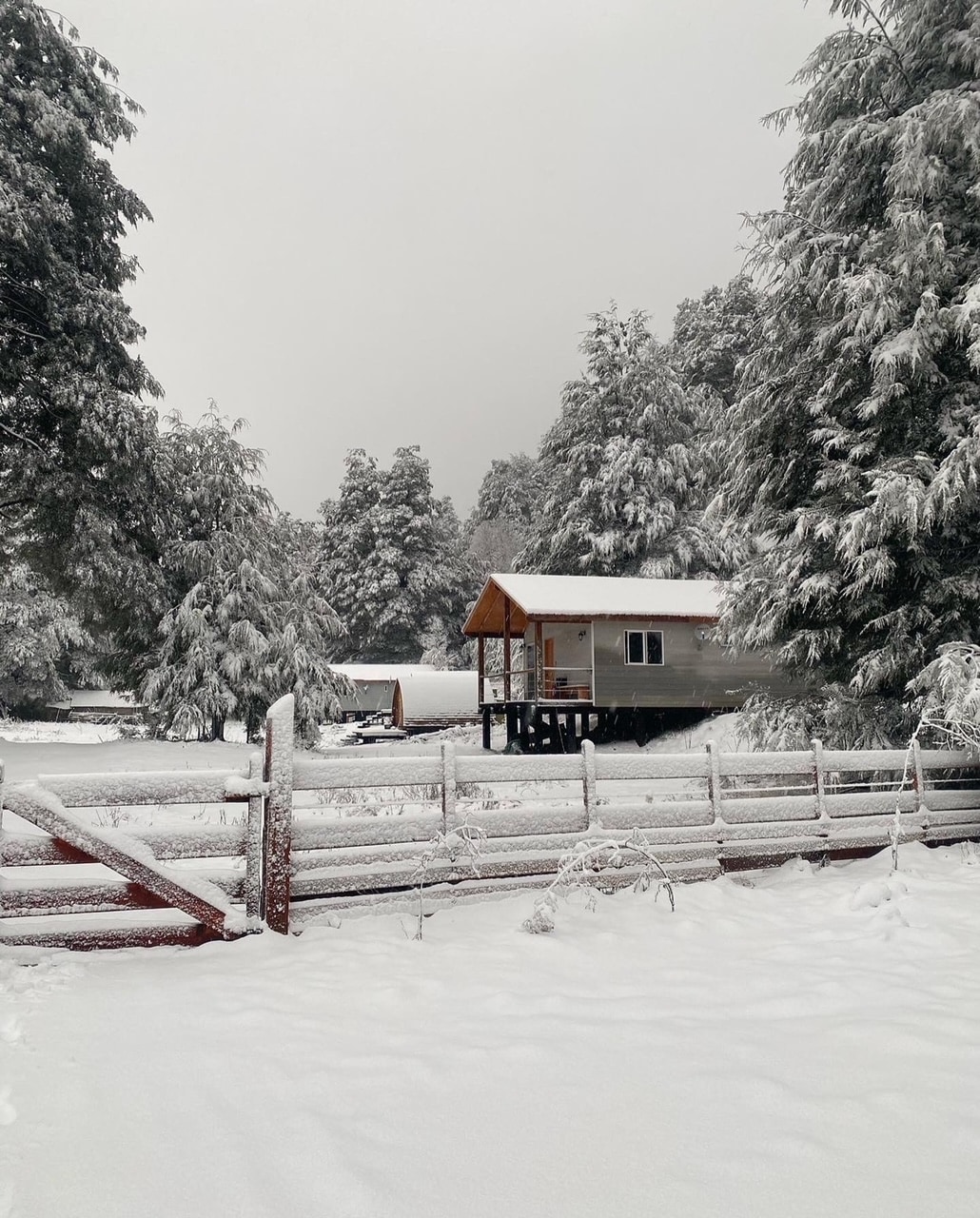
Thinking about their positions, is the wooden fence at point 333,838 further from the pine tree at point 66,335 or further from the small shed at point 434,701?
the small shed at point 434,701

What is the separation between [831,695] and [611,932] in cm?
746

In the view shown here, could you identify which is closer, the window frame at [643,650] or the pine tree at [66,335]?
the pine tree at [66,335]

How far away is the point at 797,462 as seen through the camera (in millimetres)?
12406

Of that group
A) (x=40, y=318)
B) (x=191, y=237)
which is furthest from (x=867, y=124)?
(x=191, y=237)

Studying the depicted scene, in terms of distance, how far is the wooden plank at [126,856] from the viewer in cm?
475

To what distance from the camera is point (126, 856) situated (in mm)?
4863

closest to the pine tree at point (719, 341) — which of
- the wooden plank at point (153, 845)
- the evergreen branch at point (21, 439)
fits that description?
the evergreen branch at point (21, 439)

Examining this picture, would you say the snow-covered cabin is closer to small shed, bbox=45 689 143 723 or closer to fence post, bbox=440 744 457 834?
small shed, bbox=45 689 143 723

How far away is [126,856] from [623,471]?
97.8 feet

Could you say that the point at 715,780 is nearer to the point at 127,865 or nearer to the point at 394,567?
the point at 127,865

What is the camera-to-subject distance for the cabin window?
78.3ft

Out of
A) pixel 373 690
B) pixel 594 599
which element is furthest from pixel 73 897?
pixel 373 690

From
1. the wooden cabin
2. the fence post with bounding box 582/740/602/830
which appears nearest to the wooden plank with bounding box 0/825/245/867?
the fence post with bounding box 582/740/602/830

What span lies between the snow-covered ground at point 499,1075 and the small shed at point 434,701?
30.9 meters
